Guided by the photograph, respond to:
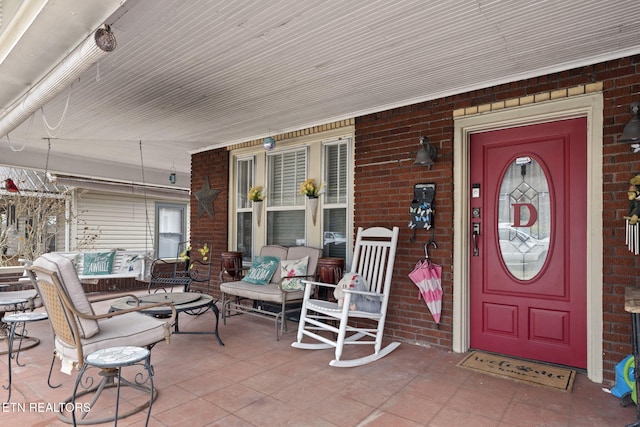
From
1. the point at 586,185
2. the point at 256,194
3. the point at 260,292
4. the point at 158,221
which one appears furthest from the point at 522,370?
the point at 158,221

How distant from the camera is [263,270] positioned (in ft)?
15.7

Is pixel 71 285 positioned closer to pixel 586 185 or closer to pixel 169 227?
pixel 586 185

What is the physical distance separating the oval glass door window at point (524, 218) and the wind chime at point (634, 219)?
2.03ft

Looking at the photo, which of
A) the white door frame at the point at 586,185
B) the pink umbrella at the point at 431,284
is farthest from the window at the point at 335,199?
the white door frame at the point at 586,185

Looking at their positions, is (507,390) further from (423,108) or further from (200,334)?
(200,334)

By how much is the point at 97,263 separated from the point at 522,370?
6.77 metres

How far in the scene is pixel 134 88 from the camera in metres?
3.73

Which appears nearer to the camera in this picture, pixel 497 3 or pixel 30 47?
pixel 497 3

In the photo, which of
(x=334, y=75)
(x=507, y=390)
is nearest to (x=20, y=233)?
(x=334, y=75)

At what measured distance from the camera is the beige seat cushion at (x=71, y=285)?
2.30 metres

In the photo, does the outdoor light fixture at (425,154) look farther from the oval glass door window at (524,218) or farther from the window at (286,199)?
the window at (286,199)

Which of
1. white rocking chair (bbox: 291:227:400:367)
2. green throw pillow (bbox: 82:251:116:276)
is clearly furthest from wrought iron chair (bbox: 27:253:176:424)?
green throw pillow (bbox: 82:251:116:276)

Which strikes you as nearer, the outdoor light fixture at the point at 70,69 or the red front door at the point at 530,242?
the outdoor light fixture at the point at 70,69

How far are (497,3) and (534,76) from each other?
130 centimetres
